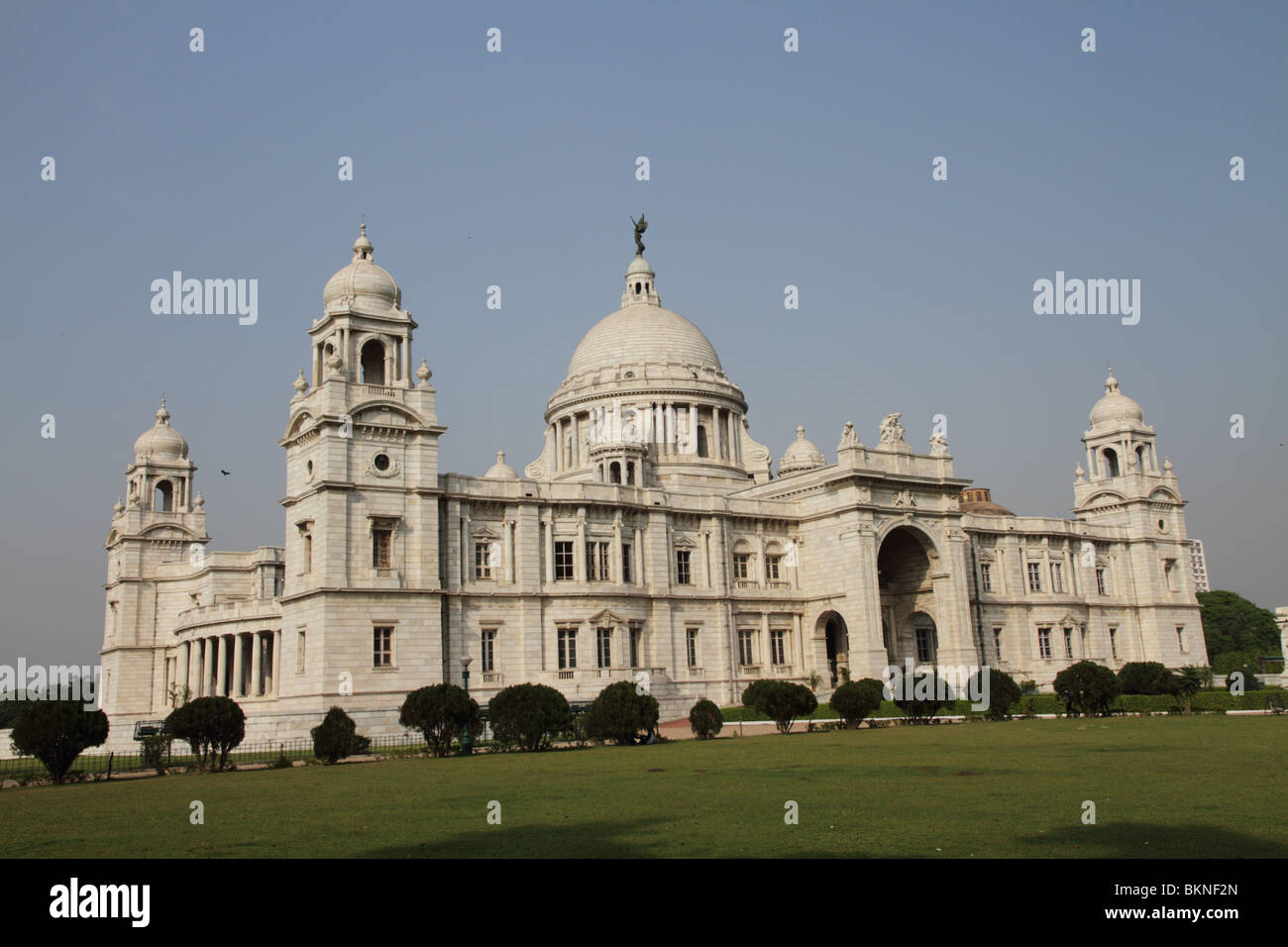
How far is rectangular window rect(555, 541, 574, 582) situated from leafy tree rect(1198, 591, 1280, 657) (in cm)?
9941

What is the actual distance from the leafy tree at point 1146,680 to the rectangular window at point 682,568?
73.0 ft

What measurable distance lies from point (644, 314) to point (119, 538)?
1608 inches

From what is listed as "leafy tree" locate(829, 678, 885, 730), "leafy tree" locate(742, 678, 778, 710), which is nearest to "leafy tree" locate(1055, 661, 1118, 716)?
"leafy tree" locate(829, 678, 885, 730)

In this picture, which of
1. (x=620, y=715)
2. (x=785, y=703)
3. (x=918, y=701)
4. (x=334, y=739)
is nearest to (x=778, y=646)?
(x=918, y=701)

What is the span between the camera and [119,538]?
79000 millimetres

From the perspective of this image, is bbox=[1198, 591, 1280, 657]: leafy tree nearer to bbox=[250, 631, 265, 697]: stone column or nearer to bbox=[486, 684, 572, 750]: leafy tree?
bbox=[250, 631, 265, 697]: stone column

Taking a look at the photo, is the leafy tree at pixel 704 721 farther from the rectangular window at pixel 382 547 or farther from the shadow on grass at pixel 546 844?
the shadow on grass at pixel 546 844

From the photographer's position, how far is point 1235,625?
134 metres

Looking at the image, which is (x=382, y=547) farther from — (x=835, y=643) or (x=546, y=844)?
(x=546, y=844)

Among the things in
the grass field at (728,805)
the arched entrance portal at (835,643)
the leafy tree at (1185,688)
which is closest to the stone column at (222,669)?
the arched entrance portal at (835,643)

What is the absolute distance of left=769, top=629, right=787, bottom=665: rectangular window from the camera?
64.0m

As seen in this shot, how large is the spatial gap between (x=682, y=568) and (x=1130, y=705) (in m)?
23.4
